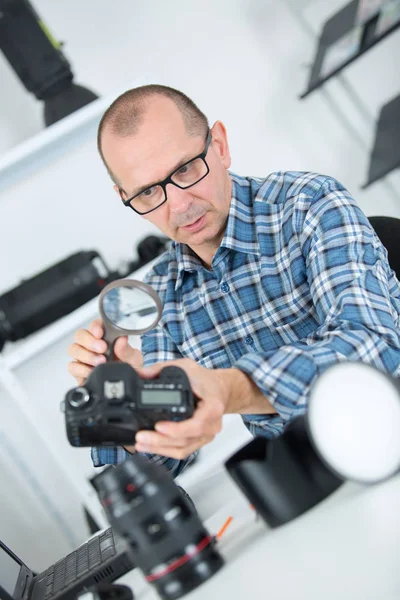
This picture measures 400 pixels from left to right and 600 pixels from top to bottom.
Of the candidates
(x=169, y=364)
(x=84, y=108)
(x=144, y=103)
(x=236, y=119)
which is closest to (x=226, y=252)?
(x=144, y=103)

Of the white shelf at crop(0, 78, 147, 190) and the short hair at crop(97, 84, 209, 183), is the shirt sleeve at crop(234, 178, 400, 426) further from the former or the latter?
the white shelf at crop(0, 78, 147, 190)

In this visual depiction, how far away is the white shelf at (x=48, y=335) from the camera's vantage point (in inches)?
80.4

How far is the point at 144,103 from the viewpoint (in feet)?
4.00

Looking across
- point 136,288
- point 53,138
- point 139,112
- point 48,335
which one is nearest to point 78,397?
point 136,288

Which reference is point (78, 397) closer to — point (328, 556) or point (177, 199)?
point (328, 556)

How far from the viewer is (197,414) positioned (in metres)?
0.70

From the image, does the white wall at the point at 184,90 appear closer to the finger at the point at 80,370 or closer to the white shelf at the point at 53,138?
the white shelf at the point at 53,138

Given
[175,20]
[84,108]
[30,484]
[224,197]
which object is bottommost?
[30,484]

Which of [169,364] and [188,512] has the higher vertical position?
[169,364]

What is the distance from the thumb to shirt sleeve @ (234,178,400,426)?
21cm

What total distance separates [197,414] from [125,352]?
34 centimetres

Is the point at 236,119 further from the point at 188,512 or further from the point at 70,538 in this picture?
the point at 188,512

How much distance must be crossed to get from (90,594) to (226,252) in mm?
774

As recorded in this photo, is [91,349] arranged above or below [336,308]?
above
